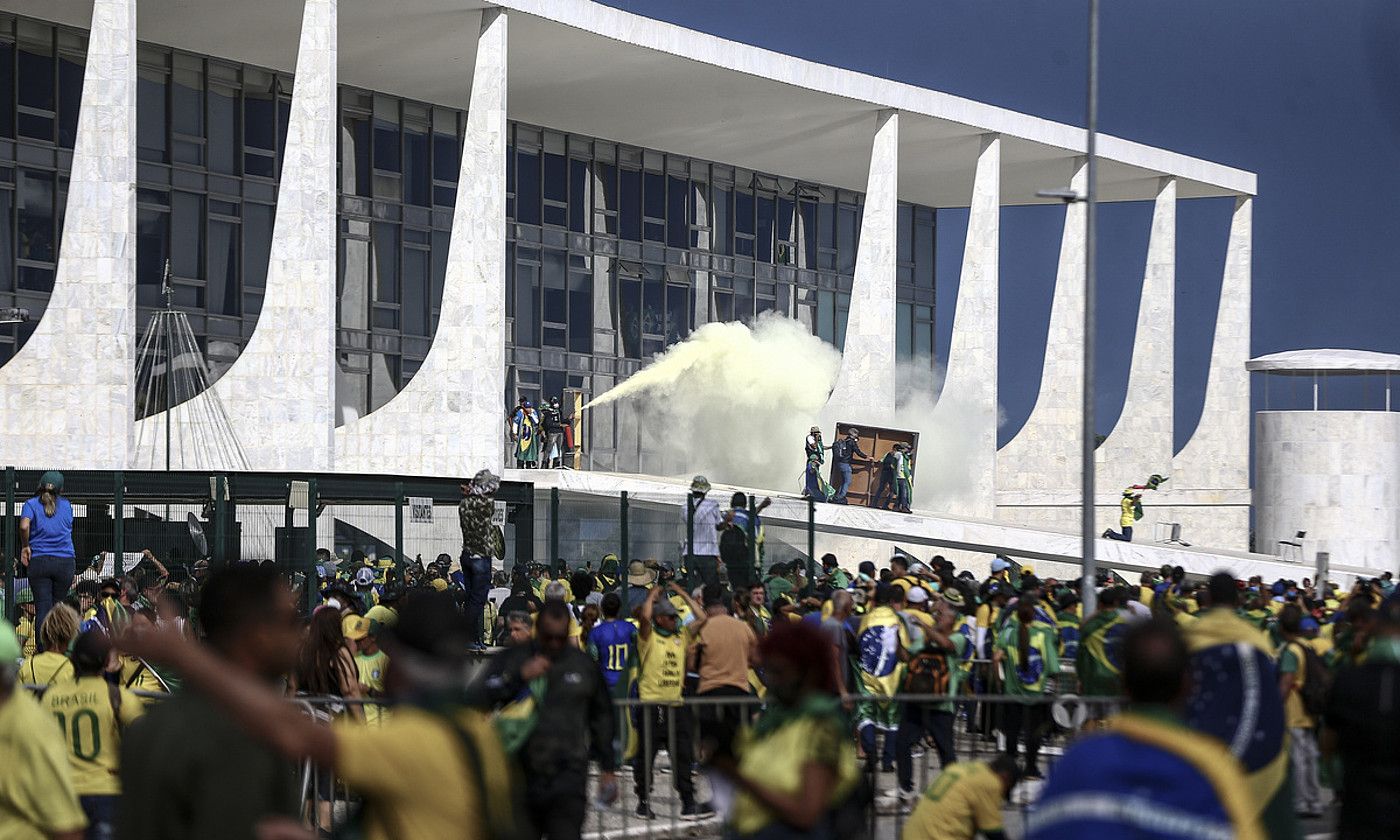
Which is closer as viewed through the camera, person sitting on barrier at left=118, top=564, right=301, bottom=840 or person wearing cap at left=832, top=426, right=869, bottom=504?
person sitting on barrier at left=118, top=564, right=301, bottom=840

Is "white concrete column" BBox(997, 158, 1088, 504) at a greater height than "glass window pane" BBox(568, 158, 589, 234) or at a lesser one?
lesser

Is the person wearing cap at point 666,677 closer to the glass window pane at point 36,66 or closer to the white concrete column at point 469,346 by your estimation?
the white concrete column at point 469,346

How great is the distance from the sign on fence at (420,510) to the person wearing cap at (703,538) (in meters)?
2.95

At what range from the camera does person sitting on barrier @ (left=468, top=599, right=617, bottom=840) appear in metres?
7.23

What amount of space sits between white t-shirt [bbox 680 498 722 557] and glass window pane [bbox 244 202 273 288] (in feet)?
67.5

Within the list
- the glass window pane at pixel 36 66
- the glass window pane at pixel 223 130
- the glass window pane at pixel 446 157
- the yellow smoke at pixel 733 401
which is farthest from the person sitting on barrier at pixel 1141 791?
the yellow smoke at pixel 733 401

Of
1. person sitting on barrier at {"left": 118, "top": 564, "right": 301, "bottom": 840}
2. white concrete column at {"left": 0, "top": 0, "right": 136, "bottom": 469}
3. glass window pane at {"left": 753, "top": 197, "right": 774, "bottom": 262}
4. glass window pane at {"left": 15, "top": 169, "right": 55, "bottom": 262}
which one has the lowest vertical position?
person sitting on barrier at {"left": 118, "top": 564, "right": 301, "bottom": 840}

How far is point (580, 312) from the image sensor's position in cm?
4766

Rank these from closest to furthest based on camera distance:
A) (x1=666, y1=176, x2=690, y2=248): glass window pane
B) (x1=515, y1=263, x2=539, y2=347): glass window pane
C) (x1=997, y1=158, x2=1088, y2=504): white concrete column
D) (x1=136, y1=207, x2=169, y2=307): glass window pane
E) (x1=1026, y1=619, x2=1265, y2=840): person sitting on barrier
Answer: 1. (x1=1026, y1=619, x2=1265, y2=840): person sitting on barrier
2. (x1=136, y1=207, x2=169, y2=307): glass window pane
3. (x1=515, y1=263, x2=539, y2=347): glass window pane
4. (x1=666, y1=176, x2=690, y2=248): glass window pane
5. (x1=997, y1=158, x2=1088, y2=504): white concrete column

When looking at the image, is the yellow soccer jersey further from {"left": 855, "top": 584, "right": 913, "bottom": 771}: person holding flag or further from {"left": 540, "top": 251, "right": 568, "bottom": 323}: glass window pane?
{"left": 540, "top": 251, "right": 568, "bottom": 323}: glass window pane

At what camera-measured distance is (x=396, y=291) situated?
141ft

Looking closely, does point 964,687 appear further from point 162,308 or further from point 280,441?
point 162,308

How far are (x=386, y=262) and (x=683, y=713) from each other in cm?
3222

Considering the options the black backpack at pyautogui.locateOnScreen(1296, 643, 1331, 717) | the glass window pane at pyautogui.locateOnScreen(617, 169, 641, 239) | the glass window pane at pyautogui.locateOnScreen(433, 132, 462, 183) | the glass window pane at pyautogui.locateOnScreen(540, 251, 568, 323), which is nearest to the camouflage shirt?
the black backpack at pyautogui.locateOnScreen(1296, 643, 1331, 717)
